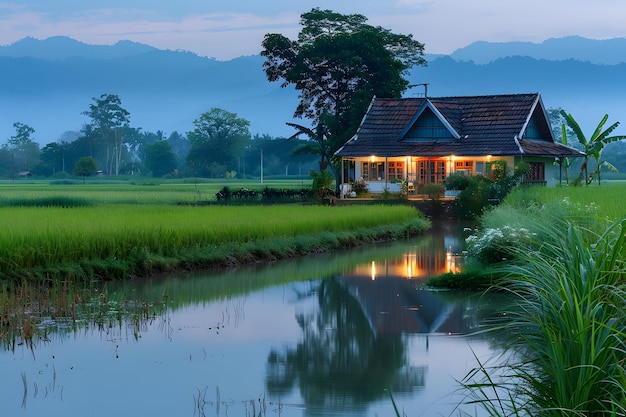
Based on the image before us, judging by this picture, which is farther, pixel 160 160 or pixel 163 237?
pixel 160 160

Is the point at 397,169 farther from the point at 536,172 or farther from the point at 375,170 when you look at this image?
the point at 536,172

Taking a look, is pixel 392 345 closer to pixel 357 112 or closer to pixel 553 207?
pixel 553 207

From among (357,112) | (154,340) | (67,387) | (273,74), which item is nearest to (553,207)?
(154,340)

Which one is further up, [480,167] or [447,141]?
[447,141]

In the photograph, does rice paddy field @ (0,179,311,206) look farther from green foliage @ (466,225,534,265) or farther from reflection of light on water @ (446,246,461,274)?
green foliage @ (466,225,534,265)

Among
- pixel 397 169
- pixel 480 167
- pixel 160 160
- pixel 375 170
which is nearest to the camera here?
pixel 480 167

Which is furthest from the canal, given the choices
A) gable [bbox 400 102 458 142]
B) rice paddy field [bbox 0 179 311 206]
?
gable [bbox 400 102 458 142]

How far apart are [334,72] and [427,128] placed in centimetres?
890

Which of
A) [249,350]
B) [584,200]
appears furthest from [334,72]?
[249,350]

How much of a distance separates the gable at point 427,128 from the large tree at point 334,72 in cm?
548

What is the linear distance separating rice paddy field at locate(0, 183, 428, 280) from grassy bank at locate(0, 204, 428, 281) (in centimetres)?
2

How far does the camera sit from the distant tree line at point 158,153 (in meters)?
112

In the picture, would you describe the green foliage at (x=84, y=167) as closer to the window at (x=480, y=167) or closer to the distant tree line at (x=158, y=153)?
the distant tree line at (x=158, y=153)

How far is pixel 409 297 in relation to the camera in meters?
15.9
